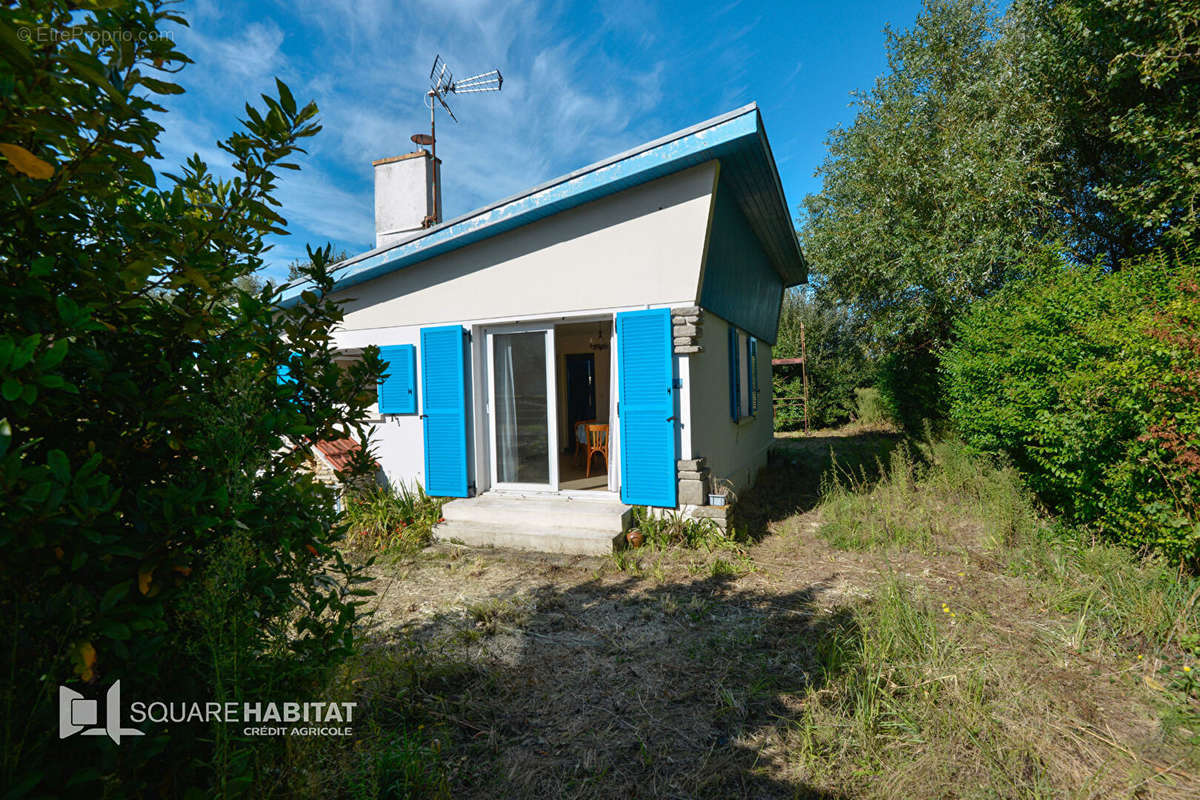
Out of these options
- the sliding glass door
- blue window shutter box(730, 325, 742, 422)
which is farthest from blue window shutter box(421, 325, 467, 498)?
blue window shutter box(730, 325, 742, 422)

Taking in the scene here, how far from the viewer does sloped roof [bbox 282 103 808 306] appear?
5055 mm

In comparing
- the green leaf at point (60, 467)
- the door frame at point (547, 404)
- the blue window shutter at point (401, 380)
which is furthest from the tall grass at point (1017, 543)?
the blue window shutter at point (401, 380)

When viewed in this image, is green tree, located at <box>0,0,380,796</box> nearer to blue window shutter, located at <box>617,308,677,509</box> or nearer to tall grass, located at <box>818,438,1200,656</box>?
blue window shutter, located at <box>617,308,677,509</box>

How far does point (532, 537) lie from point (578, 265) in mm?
2968

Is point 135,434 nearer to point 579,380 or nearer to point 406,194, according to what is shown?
point 406,194

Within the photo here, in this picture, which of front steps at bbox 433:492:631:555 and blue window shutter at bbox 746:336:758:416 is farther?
blue window shutter at bbox 746:336:758:416

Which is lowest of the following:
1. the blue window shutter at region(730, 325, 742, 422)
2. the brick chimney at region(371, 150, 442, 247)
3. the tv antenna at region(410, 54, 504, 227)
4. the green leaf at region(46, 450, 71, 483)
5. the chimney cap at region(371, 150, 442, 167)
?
the green leaf at region(46, 450, 71, 483)

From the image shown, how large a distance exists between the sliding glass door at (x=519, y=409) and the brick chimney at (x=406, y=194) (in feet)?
8.36

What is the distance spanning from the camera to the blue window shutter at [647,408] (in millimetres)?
5469

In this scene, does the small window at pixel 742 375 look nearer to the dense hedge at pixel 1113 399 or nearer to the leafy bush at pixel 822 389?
the dense hedge at pixel 1113 399

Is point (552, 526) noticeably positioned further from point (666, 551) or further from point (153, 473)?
point (153, 473)

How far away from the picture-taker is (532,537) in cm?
552

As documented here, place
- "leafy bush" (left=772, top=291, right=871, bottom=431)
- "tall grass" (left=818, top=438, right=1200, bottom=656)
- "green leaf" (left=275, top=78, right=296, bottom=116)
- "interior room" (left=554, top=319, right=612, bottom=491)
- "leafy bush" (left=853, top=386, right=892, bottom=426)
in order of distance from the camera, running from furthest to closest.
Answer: "leafy bush" (left=772, top=291, right=871, bottom=431) < "leafy bush" (left=853, top=386, right=892, bottom=426) < "interior room" (left=554, top=319, right=612, bottom=491) < "tall grass" (left=818, top=438, right=1200, bottom=656) < "green leaf" (left=275, top=78, right=296, bottom=116)

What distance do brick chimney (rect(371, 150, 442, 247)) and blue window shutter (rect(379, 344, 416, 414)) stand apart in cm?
198
